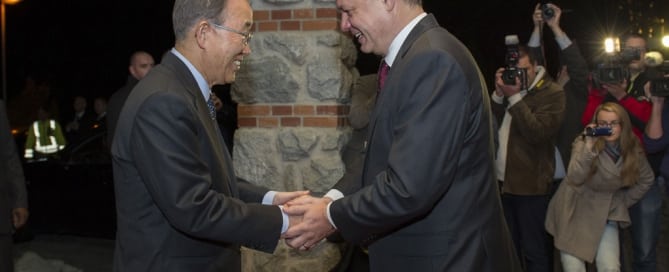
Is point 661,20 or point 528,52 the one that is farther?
point 661,20

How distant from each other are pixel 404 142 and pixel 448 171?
0.59 ft

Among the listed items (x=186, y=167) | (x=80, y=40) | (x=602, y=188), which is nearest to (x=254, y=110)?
(x=602, y=188)

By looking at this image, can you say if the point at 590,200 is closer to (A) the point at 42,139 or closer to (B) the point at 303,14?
(B) the point at 303,14

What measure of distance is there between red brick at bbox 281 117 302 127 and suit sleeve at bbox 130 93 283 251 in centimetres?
289

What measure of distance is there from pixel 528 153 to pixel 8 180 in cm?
360

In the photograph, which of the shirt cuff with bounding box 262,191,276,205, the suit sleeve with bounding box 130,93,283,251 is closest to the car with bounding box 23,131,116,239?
the shirt cuff with bounding box 262,191,276,205

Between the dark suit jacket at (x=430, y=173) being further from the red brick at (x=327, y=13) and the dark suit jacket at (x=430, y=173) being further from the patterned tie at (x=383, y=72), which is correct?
the red brick at (x=327, y=13)

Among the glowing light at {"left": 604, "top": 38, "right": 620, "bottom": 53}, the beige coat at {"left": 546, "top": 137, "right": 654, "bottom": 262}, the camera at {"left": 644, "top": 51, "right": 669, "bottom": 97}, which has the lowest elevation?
the beige coat at {"left": 546, "top": 137, "right": 654, "bottom": 262}

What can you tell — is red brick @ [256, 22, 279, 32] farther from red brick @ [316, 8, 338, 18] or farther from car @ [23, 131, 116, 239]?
car @ [23, 131, 116, 239]

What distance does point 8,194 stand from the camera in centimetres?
506

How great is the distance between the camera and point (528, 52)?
22.1 ft

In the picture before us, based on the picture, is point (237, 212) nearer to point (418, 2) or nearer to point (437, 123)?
point (437, 123)

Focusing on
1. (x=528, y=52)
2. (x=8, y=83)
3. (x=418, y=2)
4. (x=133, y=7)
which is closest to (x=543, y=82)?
(x=528, y=52)

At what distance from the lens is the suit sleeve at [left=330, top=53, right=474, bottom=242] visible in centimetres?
287
